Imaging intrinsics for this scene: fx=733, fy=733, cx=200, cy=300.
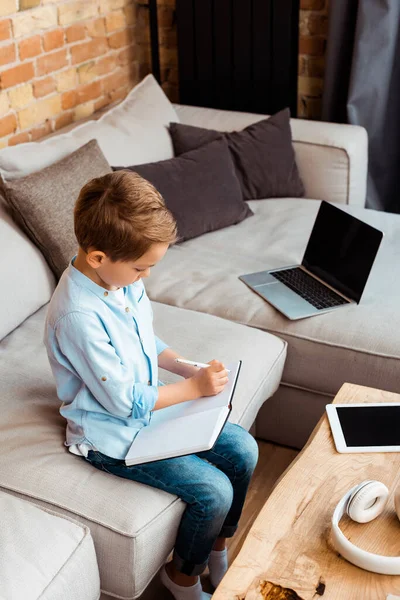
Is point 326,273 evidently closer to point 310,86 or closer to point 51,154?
point 51,154

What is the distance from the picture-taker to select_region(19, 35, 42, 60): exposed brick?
104 inches

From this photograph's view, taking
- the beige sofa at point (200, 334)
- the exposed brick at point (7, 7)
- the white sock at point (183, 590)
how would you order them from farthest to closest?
the exposed brick at point (7, 7)
the white sock at point (183, 590)
the beige sofa at point (200, 334)

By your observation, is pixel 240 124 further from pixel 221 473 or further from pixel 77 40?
pixel 221 473

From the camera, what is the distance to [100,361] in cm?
146

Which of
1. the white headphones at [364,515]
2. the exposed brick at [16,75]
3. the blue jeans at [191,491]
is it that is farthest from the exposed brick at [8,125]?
the white headphones at [364,515]

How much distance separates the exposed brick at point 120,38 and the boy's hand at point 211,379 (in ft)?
6.96

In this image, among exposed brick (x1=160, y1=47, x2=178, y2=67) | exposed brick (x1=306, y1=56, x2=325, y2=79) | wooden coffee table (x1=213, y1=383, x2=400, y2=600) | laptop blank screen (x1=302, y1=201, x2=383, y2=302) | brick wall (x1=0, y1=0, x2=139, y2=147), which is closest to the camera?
wooden coffee table (x1=213, y1=383, x2=400, y2=600)

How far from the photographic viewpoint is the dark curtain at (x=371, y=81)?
2.97 meters

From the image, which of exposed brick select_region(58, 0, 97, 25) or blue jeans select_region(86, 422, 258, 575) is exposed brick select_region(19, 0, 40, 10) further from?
blue jeans select_region(86, 422, 258, 575)

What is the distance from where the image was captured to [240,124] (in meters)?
2.97

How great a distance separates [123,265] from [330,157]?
162 cm

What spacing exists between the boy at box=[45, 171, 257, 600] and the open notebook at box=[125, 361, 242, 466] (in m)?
0.03

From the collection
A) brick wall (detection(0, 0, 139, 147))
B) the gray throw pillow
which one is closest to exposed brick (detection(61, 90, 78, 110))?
brick wall (detection(0, 0, 139, 147))

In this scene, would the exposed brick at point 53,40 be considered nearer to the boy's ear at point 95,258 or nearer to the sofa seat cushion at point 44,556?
the boy's ear at point 95,258
